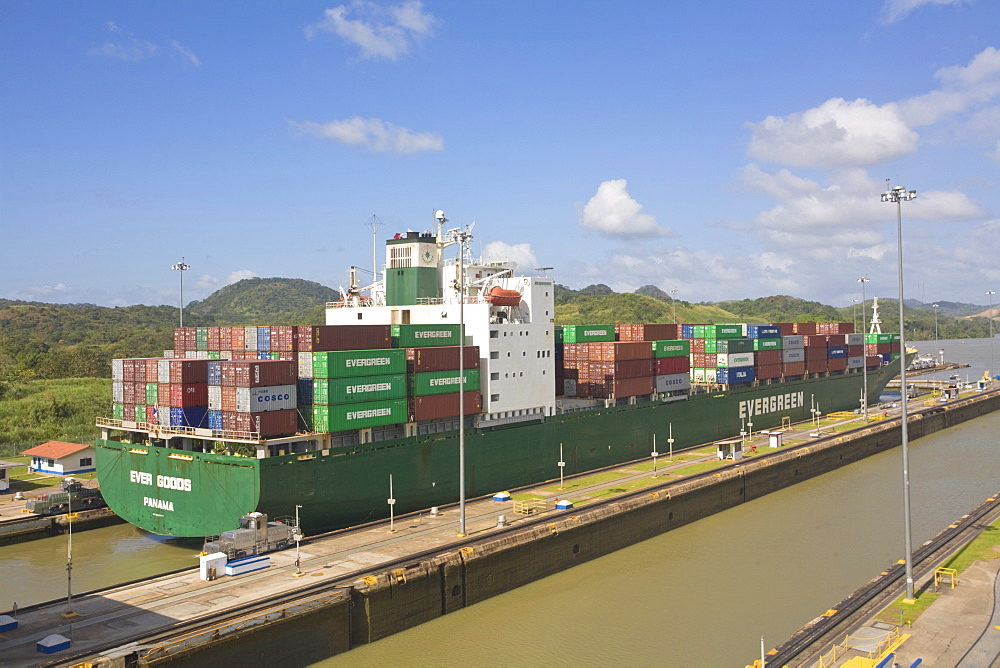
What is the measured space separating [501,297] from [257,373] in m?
16.2

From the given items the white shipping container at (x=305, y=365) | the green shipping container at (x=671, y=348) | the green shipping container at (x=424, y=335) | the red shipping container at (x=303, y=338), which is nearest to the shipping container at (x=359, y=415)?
the white shipping container at (x=305, y=365)

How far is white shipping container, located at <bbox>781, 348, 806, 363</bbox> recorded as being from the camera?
235ft

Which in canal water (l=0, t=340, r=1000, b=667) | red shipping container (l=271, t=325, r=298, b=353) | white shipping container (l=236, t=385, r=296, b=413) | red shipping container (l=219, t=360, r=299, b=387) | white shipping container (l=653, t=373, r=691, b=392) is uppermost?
red shipping container (l=271, t=325, r=298, b=353)

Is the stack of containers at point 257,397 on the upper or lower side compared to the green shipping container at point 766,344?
lower

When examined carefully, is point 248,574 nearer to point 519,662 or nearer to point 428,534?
point 428,534

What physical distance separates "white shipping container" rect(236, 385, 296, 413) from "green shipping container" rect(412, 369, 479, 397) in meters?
6.55

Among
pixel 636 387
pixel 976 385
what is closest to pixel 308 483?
pixel 636 387

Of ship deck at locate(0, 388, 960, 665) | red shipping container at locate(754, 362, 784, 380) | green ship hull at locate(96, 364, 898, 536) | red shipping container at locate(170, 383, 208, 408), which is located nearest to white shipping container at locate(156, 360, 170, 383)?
red shipping container at locate(170, 383, 208, 408)

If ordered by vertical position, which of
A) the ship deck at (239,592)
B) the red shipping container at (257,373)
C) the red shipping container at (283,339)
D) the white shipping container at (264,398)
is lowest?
the ship deck at (239,592)

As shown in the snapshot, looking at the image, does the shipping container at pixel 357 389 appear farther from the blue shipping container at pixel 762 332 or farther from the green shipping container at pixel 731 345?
the blue shipping container at pixel 762 332

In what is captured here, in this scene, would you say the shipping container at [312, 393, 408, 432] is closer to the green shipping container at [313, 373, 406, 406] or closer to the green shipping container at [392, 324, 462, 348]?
the green shipping container at [313, 373, 406, 406]

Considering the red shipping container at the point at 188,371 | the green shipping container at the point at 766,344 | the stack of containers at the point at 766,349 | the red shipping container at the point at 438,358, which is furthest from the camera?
the stack of containers at the point at 766,349

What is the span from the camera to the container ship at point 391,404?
33156 millimetres

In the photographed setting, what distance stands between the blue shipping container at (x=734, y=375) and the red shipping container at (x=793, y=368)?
6.91 metres
